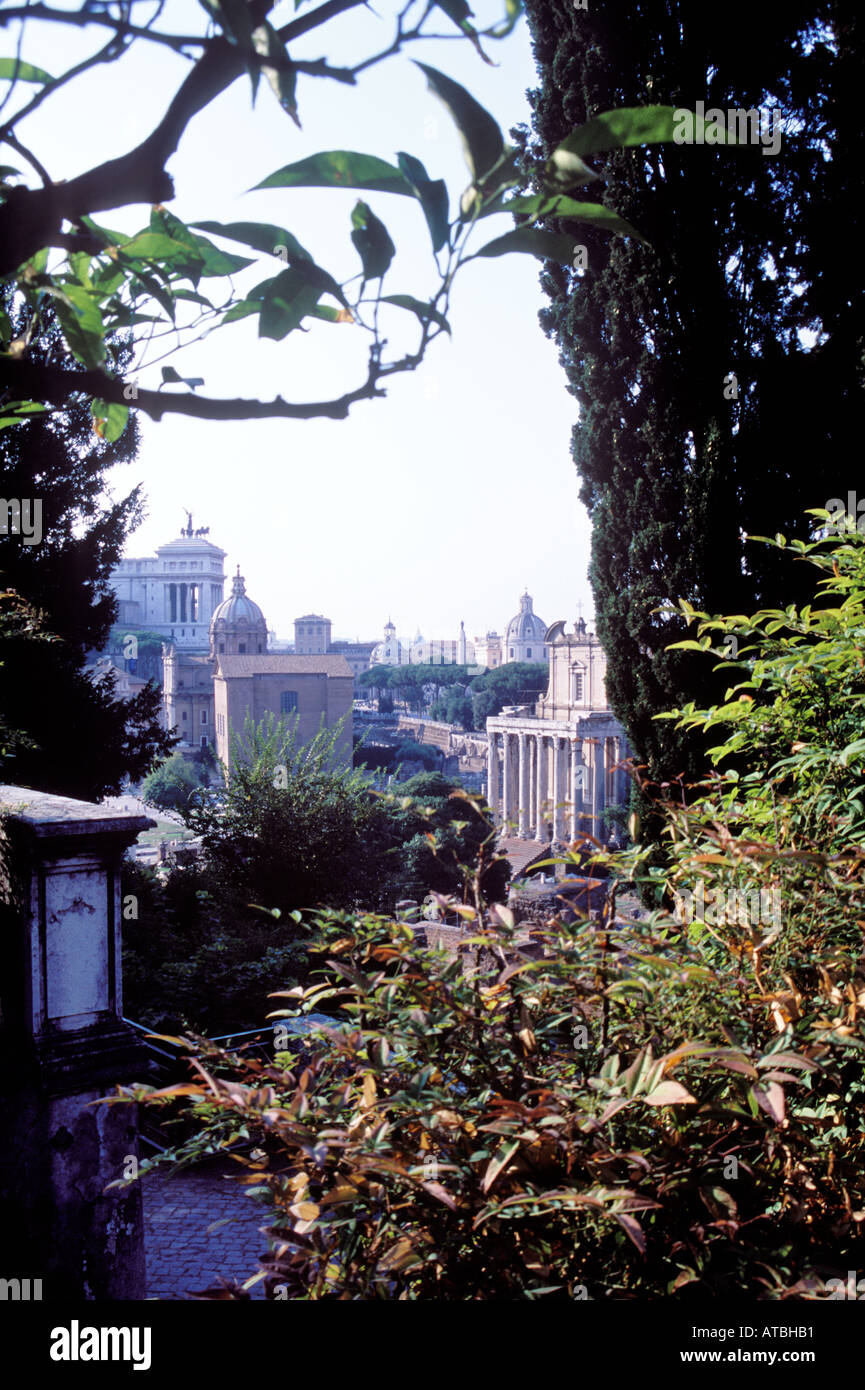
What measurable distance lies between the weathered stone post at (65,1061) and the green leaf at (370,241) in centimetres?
211

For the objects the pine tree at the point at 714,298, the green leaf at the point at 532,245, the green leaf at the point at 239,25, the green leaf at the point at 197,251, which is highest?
the pine tree at the point at 714,298

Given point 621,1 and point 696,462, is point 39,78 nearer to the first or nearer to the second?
point 696,462

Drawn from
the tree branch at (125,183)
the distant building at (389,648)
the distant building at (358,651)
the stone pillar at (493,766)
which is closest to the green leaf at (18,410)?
the tree branch at (125,183)

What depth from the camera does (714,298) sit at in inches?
273

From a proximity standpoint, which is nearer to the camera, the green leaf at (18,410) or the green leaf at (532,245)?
the green leaf at (532,245)

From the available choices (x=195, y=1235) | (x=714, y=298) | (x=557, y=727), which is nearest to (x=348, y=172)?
(x=195, y=1235)

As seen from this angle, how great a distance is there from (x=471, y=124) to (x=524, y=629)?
320ft

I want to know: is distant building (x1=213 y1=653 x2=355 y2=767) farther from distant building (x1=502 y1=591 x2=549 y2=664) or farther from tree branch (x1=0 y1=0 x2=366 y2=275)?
distant building (x1=502 y1=591 x2=549 y2=664)

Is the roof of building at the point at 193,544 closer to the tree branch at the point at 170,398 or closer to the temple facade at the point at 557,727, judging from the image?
the temple facade at the point at 557,727

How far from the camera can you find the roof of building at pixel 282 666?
47.1 meters

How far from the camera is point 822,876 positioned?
59.1 inches

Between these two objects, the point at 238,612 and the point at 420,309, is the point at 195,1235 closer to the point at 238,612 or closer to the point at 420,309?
the point at 420,309
